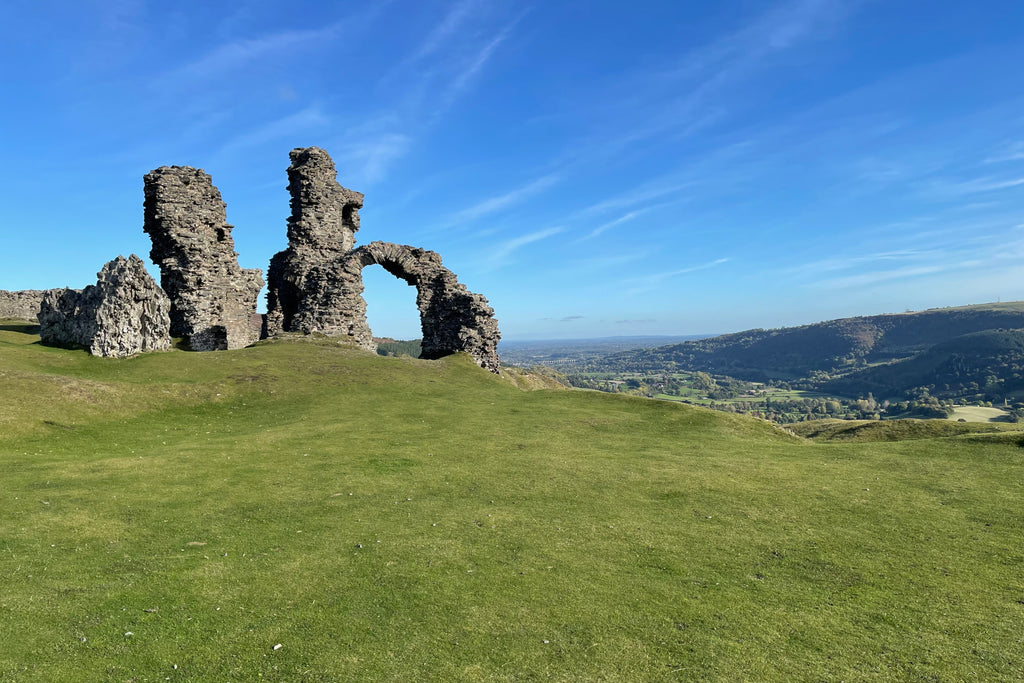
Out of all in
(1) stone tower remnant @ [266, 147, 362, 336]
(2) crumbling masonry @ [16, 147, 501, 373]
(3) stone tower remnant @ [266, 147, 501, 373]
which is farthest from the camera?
(3) stone tower remnant @ [266, 147, 501, 373]

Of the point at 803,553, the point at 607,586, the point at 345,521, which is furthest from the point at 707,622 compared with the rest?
the point at 345,521

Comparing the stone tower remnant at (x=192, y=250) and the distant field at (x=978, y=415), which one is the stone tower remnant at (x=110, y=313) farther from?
the distant field at (x=978, y=415)

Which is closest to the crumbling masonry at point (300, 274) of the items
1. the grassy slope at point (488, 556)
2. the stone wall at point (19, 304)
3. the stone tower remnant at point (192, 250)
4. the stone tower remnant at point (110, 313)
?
the stone tower remnant at point (192, 250)

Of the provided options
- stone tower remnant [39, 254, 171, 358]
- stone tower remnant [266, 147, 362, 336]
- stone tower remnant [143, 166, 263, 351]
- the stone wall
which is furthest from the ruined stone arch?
the stone wall

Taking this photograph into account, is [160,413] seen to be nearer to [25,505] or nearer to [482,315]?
[25,505]

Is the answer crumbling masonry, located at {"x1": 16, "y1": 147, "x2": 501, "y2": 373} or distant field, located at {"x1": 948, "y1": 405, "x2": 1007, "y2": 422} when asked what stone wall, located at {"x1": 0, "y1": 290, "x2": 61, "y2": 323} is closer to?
crumbling masonry, located at {"x1": 16, "y1": 147, "x2": 501, "y2": 373}

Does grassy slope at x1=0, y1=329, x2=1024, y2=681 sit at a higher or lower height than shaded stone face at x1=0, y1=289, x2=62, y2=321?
lower

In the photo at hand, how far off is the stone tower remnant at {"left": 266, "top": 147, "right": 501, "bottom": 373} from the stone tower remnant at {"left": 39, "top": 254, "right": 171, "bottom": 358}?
13906 millimetres

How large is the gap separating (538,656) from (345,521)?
233 inches

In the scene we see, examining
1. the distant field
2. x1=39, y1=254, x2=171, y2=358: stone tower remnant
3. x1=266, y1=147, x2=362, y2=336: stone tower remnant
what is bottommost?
the distant field

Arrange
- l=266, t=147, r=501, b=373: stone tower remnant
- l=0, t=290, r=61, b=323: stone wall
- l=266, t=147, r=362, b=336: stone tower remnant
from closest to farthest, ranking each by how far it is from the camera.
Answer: l=266, t=147, r=362, b=336: stone tower remnant, l=266, t=147, r=501, b=373: stone tower remnant, l=0, t=290, r=61, b=323: stone wall

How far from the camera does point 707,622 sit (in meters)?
7.86

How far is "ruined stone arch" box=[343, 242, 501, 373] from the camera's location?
46406 mm

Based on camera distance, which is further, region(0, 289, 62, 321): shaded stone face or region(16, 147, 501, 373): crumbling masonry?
region(0, 289, 62, 321): shaded stone face
